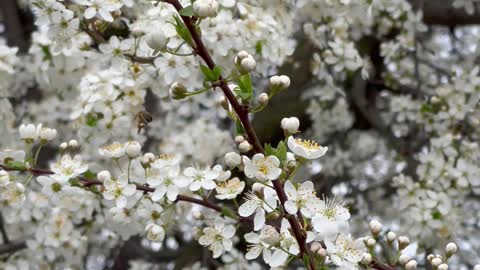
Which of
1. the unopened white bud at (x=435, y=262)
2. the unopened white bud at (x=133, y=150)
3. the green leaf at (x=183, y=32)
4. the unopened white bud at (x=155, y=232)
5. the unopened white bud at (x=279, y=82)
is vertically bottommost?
the unopened white bud at (x=155, y=232)

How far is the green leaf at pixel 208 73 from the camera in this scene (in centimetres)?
138

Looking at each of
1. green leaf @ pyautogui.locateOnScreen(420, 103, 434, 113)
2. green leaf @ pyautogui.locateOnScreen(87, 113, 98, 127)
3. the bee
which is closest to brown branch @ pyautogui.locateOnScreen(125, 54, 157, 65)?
the bee

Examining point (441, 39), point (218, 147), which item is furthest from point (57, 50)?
point (441, 39)

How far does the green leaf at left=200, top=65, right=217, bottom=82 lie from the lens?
4.54 feet

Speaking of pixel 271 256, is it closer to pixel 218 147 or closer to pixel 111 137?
pixel 111 137

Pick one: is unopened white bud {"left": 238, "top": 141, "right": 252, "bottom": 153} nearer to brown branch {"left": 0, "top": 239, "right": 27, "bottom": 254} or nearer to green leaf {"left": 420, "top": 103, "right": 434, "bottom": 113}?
brown branch {"left": 0, "top": 239, "right": 27, "bottom": 254}

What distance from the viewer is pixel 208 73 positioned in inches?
54.7

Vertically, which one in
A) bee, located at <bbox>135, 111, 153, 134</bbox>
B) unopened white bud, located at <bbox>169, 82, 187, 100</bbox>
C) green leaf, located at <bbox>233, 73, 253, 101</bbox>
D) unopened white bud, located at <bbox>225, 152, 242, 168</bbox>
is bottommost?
bee, located at <bbox>135, 111, 153, 134</bbox>

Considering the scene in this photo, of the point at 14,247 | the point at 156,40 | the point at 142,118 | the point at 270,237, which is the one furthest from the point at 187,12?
the point at 14,247

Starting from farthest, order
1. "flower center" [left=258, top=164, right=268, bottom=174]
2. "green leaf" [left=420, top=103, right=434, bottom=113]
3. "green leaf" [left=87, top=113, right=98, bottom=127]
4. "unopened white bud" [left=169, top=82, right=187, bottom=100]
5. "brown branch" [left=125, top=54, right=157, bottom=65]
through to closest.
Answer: "green leaf" [left=420, top=103, right=434, bottom=113]
"green leaf" [left=87, top=113, right=98, bottom=127]
"brown branch" [left=125, top=54, right=157, bottom=65]
"unopened white bud" [left=169, top=82, right=187, bottom=100]
"flower center" [left=258, top=164, right=268, bottom=174]

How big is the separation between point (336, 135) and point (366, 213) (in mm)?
472

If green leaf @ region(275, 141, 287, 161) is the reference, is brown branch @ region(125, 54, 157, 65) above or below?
below

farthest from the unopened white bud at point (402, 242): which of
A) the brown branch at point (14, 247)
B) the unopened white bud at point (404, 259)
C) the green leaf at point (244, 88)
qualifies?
the brown branch at point (14, 247)

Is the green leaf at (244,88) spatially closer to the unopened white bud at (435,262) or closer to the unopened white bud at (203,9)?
the unopened white bud at (203,9)
